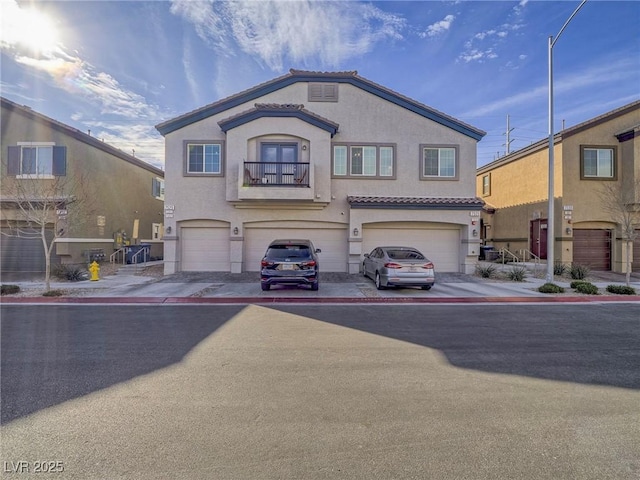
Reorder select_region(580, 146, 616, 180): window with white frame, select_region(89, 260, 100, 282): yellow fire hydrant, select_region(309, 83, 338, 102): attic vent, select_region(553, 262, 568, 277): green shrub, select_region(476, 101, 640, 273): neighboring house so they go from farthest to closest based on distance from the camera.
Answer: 1. select_region(580, 146, 616, 180): window with white frame
2. select_region(476, 101, 640, 273): neighboring house
3. select_region(309, 83, 338, 102): attic vent
4. select_region(553, 262, 568, 277): green shrub
5. select_region(89, 260, 100, 282): yellow fire hydrant

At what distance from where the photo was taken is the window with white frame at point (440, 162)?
16297mm

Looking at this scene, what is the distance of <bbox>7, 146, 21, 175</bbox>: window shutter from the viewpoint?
15.4m

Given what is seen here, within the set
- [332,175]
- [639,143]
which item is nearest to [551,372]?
[332,175]

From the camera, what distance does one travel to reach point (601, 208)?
55.7 ft

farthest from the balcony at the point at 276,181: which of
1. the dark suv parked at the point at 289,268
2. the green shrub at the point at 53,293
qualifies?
the green shrub at the point at 53,293

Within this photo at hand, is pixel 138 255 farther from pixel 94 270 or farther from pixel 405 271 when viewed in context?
pixel 405 271

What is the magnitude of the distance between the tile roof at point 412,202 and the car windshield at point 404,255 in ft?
12.8

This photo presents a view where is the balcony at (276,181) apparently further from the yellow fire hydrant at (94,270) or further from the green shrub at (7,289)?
the green shrub at (7,289)

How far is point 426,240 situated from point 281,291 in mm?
8387

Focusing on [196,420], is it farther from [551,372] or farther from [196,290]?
[196,290]

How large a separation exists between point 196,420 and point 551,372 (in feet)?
16.0

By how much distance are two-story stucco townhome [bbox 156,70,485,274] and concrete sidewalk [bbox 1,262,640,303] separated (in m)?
1.92

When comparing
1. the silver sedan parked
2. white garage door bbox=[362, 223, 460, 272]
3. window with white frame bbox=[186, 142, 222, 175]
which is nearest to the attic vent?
window with white frame bbox=[186, 142, 222, 175]

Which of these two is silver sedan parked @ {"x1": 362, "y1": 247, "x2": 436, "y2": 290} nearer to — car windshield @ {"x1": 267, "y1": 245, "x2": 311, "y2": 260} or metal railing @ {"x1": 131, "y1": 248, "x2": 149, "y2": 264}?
car windshield @ {"x1": 267, "y1": 245, "x2": 311, "y2": 260}
